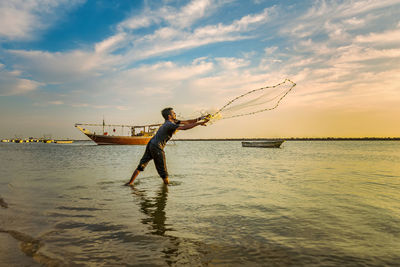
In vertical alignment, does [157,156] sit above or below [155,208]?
above

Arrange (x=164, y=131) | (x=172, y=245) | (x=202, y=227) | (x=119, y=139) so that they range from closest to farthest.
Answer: (x=172, y=245), (x=202, y=227), (x=164, y=131), (x=119, y=139)

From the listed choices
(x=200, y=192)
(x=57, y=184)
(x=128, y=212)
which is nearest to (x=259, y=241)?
(x=128, y=212)

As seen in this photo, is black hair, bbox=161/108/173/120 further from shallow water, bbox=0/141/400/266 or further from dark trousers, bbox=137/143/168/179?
shallow water, bbox=0/141/400/266

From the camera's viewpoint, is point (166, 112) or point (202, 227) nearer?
point (202, 227)

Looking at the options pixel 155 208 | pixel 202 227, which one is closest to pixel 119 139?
pixel 155 208

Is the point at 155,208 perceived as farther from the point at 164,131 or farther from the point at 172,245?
the point at 164,131

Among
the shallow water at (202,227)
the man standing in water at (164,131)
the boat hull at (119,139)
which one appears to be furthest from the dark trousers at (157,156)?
the boat hull at (119,139)

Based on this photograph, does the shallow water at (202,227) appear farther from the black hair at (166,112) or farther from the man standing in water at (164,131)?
the black hair at (166,112)

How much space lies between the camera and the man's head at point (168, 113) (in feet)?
27.1

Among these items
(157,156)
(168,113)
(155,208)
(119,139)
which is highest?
(168,113)

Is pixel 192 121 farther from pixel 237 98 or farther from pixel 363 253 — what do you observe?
pixel 363 253

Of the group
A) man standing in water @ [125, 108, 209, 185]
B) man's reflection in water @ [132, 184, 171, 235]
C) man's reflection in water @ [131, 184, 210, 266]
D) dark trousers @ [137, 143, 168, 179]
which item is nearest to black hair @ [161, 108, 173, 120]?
man standing in water @ [125, 108, 209, 185]

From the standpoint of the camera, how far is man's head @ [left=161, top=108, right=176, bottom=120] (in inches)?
325

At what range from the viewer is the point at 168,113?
8.27 m
